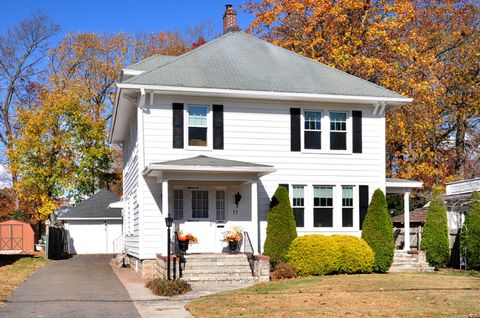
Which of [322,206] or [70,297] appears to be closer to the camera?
[70,297]

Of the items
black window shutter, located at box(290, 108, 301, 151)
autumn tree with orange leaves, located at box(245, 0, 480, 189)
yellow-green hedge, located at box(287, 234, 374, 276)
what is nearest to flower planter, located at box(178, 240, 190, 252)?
yellow-green hedge, located at box(287, 234, 374, 276)

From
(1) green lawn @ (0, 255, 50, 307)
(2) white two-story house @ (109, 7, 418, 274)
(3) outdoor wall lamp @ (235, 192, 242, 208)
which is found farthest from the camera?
(3) outdoor wall lamp @ (235, 192, 242, 208)

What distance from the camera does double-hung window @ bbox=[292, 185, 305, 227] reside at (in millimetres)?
22250

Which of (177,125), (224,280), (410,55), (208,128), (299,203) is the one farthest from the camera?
(410,55)

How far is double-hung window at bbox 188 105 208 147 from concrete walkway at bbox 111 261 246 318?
471cm

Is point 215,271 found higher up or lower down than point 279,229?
lower down

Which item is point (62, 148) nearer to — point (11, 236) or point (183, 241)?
point (11, 236)

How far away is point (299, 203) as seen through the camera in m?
22.4

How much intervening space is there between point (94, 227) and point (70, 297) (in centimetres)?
2669

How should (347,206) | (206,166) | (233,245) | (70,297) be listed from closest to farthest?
1. (70,297)
2. (206,166)
3. (233,245)
4. (347,206)

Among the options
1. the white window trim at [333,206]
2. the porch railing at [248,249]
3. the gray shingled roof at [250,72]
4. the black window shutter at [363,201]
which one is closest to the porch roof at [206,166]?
the porch railing at [248,249]

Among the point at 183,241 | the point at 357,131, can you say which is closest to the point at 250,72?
the point at 357,131

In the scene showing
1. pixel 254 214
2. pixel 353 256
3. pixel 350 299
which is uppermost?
pixel 254 214

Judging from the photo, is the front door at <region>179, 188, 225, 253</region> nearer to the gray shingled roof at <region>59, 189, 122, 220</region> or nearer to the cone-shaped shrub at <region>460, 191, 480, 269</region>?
the cone-shaped shrub at <region>460, 191, 480, 269</region>
